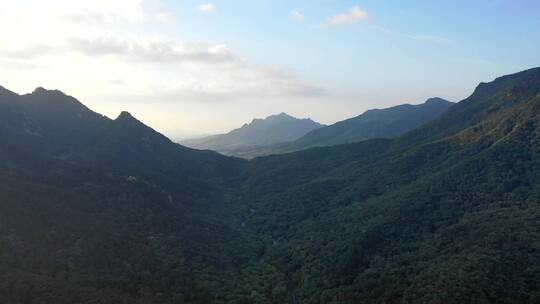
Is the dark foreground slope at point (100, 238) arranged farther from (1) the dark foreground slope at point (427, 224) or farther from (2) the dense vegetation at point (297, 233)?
(1) the dark foreground slope at point (427, 224)

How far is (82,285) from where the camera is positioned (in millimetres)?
86812

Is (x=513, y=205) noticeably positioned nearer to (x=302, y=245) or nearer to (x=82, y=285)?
(x=302, y=245)

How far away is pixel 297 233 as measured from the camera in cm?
14638

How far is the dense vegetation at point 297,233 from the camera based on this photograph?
291 feet

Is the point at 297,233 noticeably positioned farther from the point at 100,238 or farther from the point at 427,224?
the point at 100,238

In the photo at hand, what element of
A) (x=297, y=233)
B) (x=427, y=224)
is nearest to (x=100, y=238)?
(x=297, y=233)

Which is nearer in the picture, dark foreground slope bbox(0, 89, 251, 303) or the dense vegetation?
dark foreground slope bbox(0, 89, 251, 303)

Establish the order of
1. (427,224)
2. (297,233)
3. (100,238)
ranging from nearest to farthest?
(100,238), (427,224), (297,233)

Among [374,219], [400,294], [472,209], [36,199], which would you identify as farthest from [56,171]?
[472,209]

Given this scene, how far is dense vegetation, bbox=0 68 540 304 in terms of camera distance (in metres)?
88.6

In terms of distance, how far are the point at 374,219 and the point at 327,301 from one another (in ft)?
149

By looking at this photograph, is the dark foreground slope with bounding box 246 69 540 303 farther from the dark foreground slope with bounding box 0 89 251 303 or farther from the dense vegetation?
the dark foreground slope with bounding box 0 89 251 303

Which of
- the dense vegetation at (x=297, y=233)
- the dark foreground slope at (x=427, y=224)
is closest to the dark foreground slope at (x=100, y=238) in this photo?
the dense vegetation at (x=297, y=233)

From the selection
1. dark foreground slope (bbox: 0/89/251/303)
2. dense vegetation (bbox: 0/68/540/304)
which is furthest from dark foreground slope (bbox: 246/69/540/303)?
dark foreground slope (bbox: 0/89/251/303)
